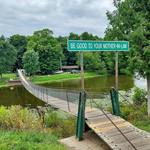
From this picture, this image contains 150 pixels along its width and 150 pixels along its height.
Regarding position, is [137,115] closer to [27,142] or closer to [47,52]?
[27,142]

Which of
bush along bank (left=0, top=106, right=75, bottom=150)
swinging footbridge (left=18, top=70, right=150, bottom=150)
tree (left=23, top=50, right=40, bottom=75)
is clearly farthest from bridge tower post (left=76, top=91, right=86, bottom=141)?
tree (left=23, top=50, right=40, bottom=75)

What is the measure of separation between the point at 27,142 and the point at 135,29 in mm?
5201

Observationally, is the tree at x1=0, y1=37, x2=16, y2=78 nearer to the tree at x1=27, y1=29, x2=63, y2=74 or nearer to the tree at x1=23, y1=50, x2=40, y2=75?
the tree at x1=23, y1=50, x2=40, y2=75

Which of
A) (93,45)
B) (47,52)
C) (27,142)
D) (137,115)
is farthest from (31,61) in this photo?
(27,142)

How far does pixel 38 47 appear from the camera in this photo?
2023 inches

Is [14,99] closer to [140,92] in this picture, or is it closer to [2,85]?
[2,85]

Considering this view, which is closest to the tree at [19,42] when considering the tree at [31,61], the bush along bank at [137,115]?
the tree at [31,61]

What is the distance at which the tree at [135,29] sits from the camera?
9578 mm

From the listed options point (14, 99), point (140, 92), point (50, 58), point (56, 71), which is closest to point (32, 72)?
point (50, 58)

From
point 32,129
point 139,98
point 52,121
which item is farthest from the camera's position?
point 139,98

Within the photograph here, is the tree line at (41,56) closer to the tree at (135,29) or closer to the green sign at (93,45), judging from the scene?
the tree at (135,29)

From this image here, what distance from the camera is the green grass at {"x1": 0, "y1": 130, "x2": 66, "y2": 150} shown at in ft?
19.5

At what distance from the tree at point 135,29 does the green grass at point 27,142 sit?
12.6ft

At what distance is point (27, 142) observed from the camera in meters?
6.37
